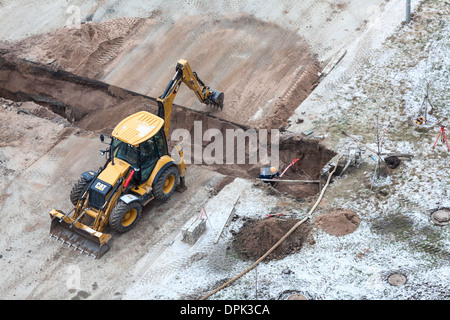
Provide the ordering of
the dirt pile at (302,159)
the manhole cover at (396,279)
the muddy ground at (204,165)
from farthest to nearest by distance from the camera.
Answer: the dirt pile at (302,159) < the muddy ground at (204,165) < the manhole cover at (396,279)

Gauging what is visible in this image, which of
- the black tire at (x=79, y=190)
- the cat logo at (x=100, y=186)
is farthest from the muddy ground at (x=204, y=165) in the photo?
the cat logo at (x=100, y=186)

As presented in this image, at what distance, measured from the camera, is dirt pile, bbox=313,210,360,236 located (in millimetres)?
14356

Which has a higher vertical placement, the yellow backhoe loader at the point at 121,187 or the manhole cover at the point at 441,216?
the yellow backhoe loader at the point at 121,187

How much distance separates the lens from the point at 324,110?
18609 mm

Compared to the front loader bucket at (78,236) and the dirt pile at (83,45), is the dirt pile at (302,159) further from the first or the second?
the dirt pile at (83,45)

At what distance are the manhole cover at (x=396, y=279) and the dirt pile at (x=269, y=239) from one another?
225 centimetres

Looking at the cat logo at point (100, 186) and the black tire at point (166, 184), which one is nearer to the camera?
the cat logo at point (100, 186)

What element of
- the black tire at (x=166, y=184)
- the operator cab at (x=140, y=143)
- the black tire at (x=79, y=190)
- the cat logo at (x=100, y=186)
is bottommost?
the black tire at (x=166, y=184)

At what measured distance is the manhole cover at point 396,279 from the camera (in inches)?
506

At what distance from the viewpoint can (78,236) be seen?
14.9 meters

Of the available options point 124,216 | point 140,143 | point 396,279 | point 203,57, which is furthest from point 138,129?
point 396,279

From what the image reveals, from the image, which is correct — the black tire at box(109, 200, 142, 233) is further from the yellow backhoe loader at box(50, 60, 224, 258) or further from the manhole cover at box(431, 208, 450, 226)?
the manhole cover at box(431, 208, 450, 226)

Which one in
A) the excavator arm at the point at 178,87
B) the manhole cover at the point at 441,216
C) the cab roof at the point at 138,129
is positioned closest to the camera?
the manhole cover at the point at 441,216

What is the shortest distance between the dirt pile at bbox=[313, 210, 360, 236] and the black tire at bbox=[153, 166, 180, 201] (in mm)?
4166
